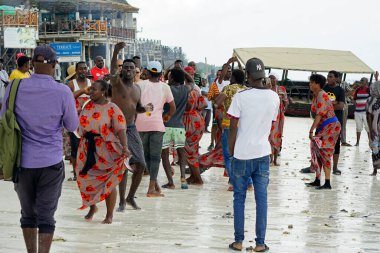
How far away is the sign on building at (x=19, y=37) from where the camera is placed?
159ft

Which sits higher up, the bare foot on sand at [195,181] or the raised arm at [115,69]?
the raised arm at [115,69]

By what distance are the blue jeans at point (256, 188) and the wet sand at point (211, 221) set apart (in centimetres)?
26

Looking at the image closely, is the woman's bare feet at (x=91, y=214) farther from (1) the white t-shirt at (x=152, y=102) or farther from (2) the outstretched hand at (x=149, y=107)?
(1) the white t-shirt at (x=152, y=102)

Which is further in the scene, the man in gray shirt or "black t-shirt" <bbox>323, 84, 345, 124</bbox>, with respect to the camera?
"black t-shirt" <bbox>323, 84, 345, 124</bbox>

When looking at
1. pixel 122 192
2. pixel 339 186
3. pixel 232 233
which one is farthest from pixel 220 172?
pixel 232 233

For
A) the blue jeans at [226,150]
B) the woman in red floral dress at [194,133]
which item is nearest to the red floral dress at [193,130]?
the woman in red floral dress at [194,133]

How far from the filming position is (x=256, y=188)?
25.5 feet

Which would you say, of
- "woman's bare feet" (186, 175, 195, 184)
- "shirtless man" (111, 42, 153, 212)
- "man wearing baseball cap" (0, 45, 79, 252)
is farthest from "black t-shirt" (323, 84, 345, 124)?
"man wearing baseball cap" (0, 45, 79, 252)

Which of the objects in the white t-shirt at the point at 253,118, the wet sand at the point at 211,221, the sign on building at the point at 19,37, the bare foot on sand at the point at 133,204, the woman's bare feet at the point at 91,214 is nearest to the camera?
the white t-shirt at the point at 253,118

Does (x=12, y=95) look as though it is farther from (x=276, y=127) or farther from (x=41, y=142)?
(x=276, y=127)

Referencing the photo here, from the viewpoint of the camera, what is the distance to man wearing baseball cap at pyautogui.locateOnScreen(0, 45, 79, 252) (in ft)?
21.4

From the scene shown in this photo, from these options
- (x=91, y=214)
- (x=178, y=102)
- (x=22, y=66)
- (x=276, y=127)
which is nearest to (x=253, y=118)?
(x=91, y=214)

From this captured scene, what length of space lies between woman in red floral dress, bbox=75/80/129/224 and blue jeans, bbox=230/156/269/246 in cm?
138

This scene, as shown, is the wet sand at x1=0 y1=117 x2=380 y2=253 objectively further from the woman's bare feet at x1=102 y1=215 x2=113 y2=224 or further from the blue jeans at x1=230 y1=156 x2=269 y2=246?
the blue jeans at x1=230 y1=156 x2=269 y2=246
